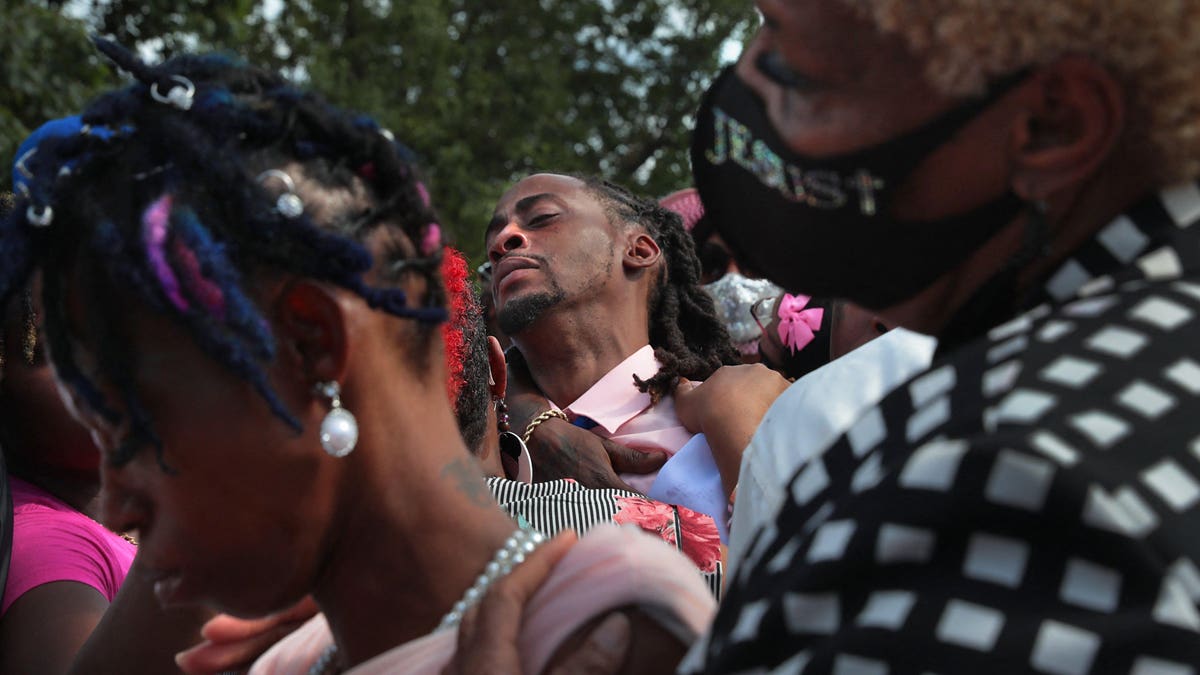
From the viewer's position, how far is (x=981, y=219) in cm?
129

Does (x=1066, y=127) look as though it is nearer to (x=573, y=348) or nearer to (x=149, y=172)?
(x=149, y=172)

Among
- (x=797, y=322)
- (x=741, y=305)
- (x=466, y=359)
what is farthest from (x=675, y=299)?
(x=466, y=359)

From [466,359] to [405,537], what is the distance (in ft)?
5.52

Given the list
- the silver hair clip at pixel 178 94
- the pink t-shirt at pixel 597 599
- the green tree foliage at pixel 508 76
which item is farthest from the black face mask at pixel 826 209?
the green tree foliage at pixel 508 76

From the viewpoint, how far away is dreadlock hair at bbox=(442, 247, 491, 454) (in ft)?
10.2

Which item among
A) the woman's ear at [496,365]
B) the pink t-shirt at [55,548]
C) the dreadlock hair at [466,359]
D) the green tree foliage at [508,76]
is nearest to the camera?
the pink t-shirt at [55,548]

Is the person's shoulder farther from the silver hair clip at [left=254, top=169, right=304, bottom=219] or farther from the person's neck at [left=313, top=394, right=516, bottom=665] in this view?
the silver hair clip at [left=254, top=169, right=304, bottom=219]

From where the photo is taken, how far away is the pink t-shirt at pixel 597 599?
60.5 inches

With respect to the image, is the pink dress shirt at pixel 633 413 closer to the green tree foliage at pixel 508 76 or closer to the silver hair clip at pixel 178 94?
the silver hair clip at pixel 178 94

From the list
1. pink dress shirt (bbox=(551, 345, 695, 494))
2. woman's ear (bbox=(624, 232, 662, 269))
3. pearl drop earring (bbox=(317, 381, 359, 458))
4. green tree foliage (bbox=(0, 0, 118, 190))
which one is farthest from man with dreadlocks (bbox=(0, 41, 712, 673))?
green tree foliage (bbox=(0, 0, 118, 190))

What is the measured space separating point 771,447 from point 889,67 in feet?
3.09

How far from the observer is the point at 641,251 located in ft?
15.6

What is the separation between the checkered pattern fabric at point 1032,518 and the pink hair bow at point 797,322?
119 inches

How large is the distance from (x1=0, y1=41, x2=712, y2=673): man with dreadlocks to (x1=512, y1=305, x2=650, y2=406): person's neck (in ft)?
8.47
